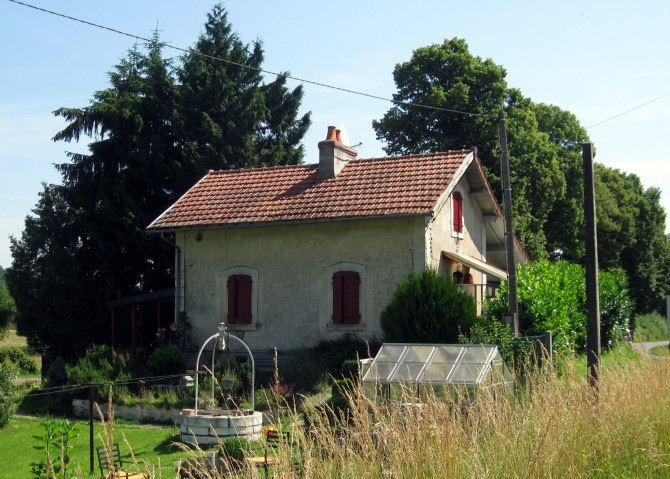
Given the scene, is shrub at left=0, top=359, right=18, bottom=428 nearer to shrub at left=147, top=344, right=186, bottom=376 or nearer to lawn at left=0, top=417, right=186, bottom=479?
lawn at left=0, top=417, right=186, bottom=479

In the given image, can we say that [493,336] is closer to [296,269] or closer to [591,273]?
[591,273]

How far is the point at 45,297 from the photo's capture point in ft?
98.7

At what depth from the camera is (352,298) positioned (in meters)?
21.2

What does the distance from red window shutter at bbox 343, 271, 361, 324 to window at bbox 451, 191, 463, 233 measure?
11.6 feet

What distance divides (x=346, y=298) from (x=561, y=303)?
579 cm

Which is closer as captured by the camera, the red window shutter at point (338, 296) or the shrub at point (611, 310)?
the red window shutter at point (338, 296)

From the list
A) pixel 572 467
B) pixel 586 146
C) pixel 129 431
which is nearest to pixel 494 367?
pixel 572 467

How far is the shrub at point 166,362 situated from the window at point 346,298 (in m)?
4.28

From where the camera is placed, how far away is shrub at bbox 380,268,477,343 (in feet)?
59.4

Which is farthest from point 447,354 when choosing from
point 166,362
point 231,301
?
point 231,301

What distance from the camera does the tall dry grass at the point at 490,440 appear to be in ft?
16.7

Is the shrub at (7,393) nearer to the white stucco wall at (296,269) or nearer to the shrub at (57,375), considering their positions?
the shrub at (57,375)

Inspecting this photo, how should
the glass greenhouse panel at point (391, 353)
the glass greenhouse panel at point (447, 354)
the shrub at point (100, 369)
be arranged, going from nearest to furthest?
the glass greenhouse panel at point (447, 354)
the glass greenhouse panel at point (391, 353)
the shrub at point (100, 369)

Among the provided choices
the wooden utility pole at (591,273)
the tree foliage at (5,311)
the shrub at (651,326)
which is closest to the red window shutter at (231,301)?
the wooden utility pole at (591,273)
